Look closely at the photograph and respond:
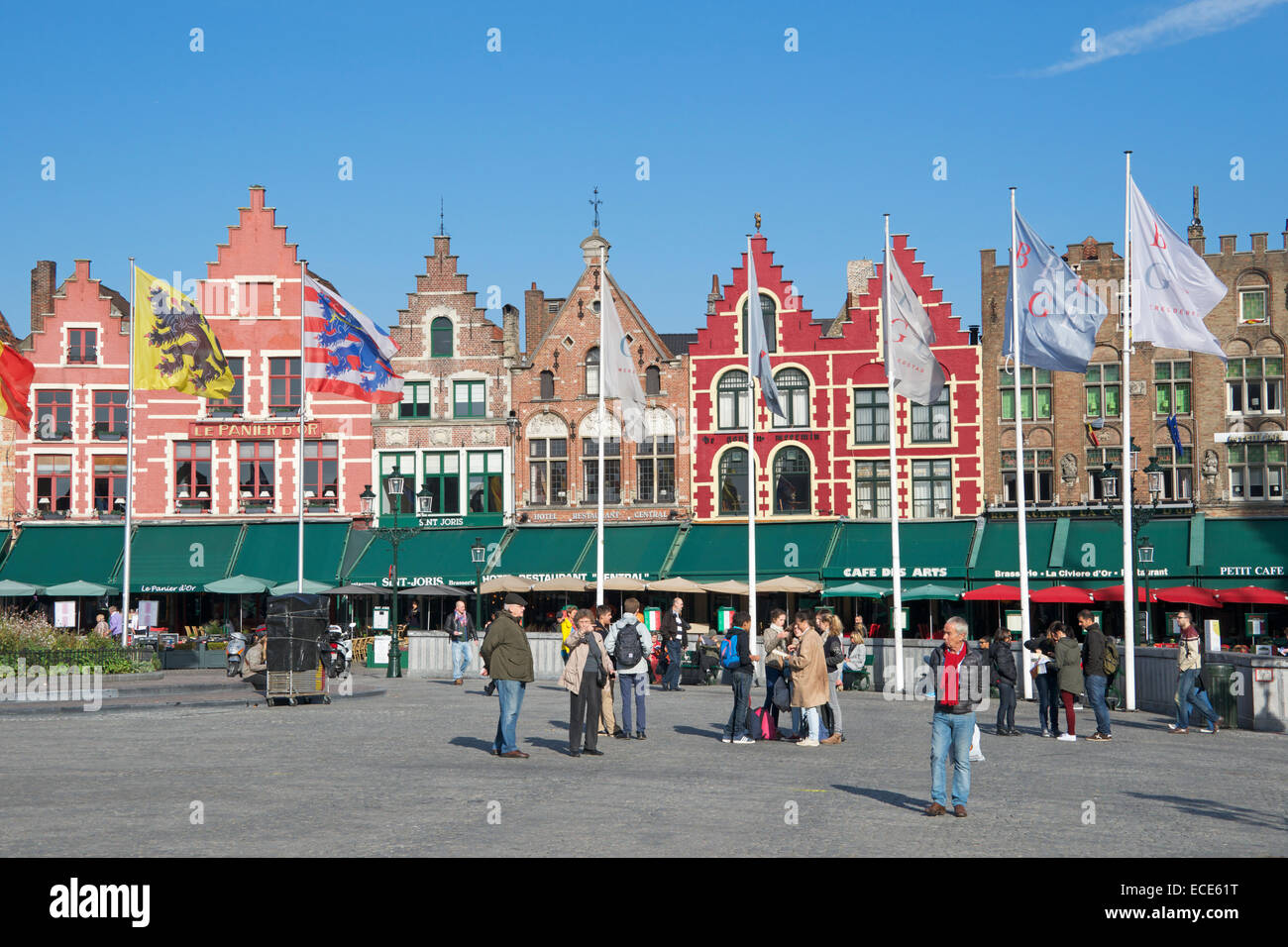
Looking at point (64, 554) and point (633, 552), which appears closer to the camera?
point (633, 552)

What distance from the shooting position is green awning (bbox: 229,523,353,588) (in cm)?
4556

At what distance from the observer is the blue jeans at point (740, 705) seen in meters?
18.9

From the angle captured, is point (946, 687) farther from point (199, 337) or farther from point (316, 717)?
point (199, 337)

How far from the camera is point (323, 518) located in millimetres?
47438

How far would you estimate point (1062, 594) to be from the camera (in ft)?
129

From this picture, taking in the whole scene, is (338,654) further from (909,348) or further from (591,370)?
(591,370)

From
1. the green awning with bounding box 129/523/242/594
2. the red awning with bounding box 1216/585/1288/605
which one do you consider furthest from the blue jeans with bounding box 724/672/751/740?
Result: the green awning with bounding box 129/523/242/594

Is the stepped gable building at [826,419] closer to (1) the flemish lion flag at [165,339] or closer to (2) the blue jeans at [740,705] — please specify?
(1) the flemish lion flag at [165,339]

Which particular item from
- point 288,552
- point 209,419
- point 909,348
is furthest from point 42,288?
point 909,348

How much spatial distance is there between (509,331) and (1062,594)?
21292 millimetres

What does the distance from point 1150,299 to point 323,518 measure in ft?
99.4

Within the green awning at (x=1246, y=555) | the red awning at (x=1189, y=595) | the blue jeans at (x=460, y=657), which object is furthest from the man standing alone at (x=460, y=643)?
the green awning at (x=1246, y=555)

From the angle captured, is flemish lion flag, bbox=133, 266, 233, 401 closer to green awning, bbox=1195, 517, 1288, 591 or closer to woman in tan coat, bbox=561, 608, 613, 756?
woman in tan coat, bbox=561, 608, 613, 756

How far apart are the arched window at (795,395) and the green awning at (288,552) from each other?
1536 cm
